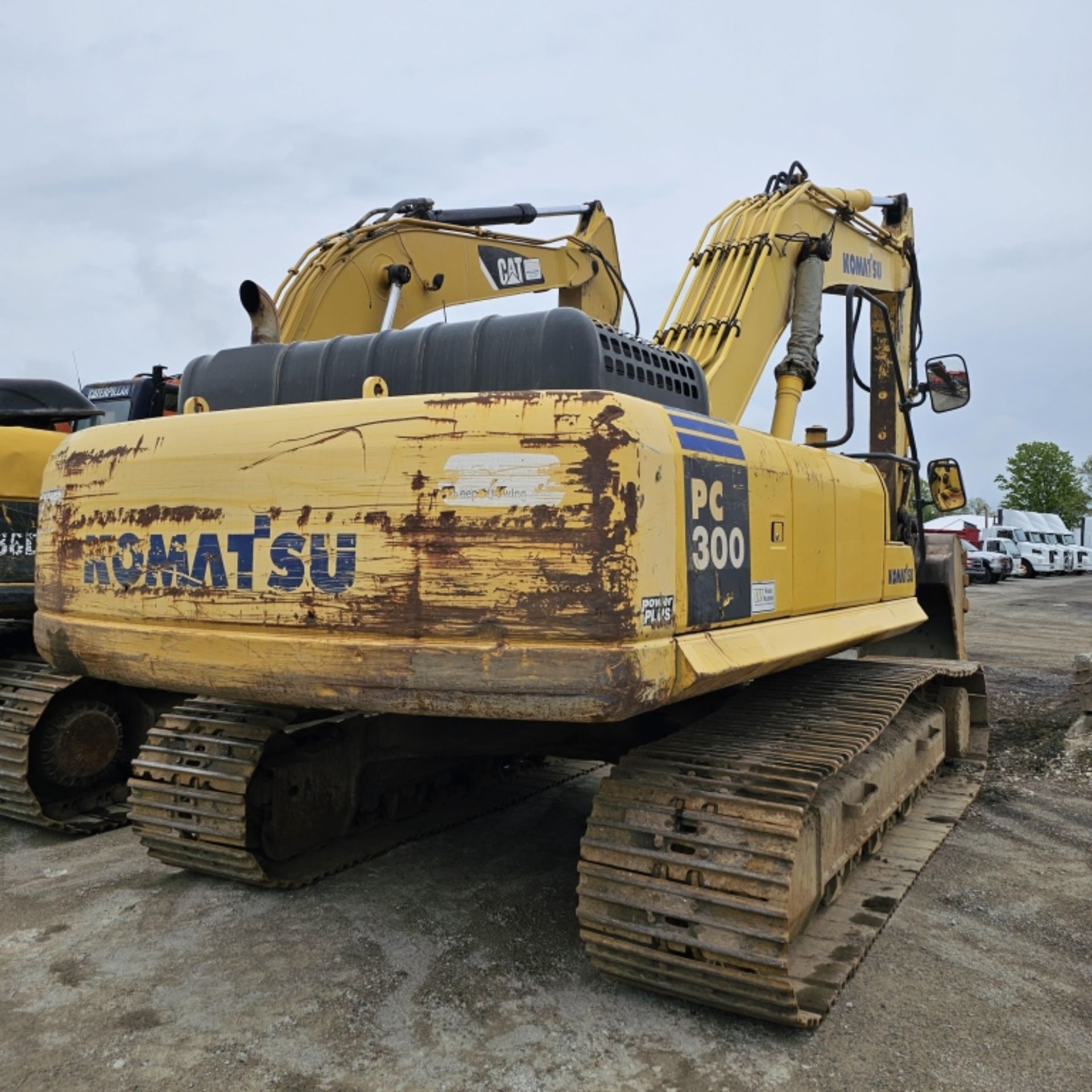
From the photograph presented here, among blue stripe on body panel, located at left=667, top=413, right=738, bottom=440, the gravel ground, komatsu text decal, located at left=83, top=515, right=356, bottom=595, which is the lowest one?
the gravel ground

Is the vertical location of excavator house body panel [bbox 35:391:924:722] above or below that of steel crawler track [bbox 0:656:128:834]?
above

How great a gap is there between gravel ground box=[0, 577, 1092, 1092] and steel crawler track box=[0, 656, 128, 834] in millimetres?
263

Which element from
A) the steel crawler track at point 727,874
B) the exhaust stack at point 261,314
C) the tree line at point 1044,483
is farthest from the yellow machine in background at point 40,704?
the tree line at point 1044,483

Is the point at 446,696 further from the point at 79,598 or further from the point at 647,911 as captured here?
the point at 79,598

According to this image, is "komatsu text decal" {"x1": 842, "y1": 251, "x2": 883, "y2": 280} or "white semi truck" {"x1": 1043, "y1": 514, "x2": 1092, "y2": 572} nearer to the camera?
"komatsu text decal" {"x1": 842, "y1": 251, "x2": 883, "y2": 280}

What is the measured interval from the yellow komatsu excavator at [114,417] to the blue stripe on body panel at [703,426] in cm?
183

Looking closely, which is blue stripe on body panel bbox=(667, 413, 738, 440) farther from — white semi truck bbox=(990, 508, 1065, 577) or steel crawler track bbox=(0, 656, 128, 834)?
white semi truck bbox=(990, 508, 1065, 577)

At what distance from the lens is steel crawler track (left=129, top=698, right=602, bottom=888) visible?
379 cm

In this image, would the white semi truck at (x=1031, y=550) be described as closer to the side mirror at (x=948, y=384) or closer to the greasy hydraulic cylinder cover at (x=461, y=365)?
the side mirror at (x=948, y=384)

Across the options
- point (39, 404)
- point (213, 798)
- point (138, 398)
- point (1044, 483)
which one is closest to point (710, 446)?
point (213, 798)

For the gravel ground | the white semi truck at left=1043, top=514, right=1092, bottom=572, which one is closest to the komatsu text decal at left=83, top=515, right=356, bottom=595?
the gravel ground

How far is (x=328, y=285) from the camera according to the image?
542 centimetres

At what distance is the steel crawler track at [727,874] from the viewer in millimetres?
2711

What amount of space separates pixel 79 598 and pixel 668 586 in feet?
6.14
